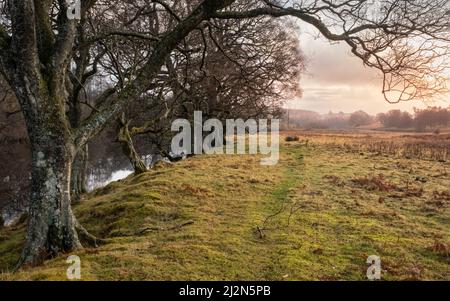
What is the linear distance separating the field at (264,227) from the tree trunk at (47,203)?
59 cm

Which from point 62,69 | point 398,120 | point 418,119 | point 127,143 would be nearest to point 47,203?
point 62,69

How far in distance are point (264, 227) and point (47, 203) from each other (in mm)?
4518

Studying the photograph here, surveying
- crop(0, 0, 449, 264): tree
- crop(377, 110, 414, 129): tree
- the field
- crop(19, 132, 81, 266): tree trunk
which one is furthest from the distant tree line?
crop(19, 132, 81, 266): tree trunk

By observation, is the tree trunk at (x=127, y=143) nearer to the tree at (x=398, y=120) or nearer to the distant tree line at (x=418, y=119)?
the distant tree line at (x=418, y=119)

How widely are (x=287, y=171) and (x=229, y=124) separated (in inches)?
467

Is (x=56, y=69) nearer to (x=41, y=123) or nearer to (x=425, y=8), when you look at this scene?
(x=41, y=123)

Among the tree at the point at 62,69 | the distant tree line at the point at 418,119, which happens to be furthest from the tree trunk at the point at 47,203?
the distant tree line at the point at 418,119

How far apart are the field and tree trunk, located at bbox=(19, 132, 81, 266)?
589 millimetres

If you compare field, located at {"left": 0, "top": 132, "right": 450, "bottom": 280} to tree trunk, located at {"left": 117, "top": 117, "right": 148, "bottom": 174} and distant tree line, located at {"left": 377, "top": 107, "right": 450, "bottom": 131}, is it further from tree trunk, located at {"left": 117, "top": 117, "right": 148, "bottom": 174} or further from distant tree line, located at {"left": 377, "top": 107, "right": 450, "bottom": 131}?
distant tree line, located at {"left": 377, "top": 107, "right": 450, "bottom": 131}

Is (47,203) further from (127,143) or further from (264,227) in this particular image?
(127,143)

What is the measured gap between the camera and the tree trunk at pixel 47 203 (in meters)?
7.67

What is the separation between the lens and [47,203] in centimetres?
768

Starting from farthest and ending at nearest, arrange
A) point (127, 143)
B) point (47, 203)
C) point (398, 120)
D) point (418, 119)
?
point (398, 120) → point (418, 119) → point (127, 143) → point (47, 203)

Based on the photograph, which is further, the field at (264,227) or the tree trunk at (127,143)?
the tree trunk at (127,143)
